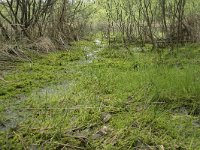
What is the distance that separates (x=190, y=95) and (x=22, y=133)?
196 centimetres

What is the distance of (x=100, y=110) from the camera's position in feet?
11.0

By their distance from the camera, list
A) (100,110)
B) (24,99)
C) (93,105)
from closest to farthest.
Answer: (100,110) → (93,105) → (24,99)

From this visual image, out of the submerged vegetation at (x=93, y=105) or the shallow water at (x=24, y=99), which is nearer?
the submerged vegetation at (x=93, y=105)

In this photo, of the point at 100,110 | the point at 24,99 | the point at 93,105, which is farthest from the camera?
the point at 24,99

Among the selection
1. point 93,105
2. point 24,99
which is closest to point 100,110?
point 93,105

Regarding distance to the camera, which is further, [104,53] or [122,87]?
[104,53]

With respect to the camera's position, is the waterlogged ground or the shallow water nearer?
the waterlogged ground

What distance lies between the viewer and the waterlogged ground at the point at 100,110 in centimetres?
263

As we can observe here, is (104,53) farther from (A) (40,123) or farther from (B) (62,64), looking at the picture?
(A) (40,123)

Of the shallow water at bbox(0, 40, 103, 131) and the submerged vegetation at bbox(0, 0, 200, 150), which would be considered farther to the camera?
the shallow water at bbox(0, 40, 103, 131)

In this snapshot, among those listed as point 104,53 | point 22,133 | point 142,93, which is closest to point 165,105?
point 142,93

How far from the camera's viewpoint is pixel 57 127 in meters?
2.77

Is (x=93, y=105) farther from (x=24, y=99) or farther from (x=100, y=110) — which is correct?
(x=24, y=99)

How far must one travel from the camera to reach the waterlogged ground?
2.63 m
